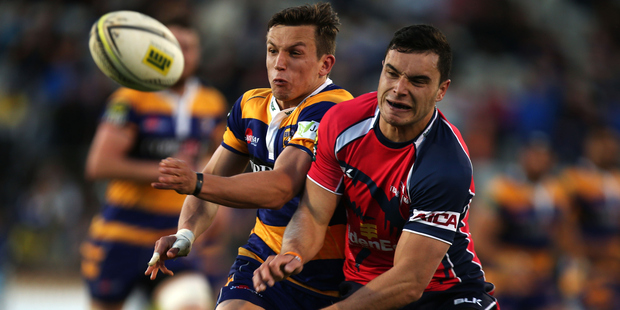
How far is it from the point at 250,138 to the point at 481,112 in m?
8.29

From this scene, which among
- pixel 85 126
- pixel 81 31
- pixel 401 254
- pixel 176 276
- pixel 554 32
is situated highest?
pixel 554 32

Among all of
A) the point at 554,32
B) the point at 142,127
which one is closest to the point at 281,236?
the point at 142,127

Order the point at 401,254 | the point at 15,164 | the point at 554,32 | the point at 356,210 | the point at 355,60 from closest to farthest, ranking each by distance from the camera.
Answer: the point at 401,254 → the point at 356,210 → the point at 15,164 → the point at 355,60 → the point at 554,32

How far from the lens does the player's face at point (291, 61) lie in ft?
13.6

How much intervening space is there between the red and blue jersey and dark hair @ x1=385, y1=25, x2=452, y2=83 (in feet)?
1.05

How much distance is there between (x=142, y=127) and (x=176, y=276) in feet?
4.51

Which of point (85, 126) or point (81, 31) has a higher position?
point (81, 31)

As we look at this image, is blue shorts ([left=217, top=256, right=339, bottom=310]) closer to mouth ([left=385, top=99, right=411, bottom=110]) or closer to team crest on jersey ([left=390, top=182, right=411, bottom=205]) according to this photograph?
team crest on jersey ([left=390, top=182, right=411, bottom=205])

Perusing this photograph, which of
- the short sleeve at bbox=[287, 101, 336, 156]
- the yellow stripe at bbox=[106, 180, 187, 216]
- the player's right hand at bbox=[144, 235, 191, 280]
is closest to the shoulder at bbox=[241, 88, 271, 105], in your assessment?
the short sleeve at bbox=[287, 101, 336, 156]

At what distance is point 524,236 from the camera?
31.2 ft

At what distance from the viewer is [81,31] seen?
43.0 feet

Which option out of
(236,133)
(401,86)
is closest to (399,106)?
(401,86)

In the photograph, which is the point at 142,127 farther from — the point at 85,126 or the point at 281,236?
the point at 85,126

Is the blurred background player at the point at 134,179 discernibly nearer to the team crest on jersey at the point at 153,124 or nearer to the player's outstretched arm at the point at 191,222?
the team crest on jersey at the point at 153,124
